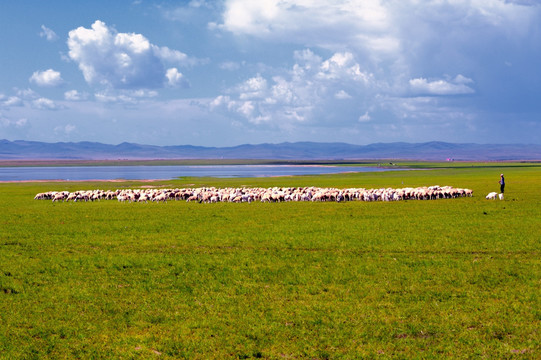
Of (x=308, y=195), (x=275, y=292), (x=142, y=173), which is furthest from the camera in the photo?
(x=142, y=173)

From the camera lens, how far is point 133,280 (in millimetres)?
13930

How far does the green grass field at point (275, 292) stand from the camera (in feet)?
31.1

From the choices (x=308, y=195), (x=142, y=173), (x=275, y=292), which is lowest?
(x=275, y=292)

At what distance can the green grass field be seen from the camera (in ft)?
31.1

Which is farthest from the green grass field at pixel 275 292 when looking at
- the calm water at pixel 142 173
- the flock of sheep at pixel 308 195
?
the calm water at pixel 142 173

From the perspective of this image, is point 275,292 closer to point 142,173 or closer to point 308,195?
point 308,195

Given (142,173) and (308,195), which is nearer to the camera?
(308,195)

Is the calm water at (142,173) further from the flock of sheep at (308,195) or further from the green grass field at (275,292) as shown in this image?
the green grass field at (275,292)

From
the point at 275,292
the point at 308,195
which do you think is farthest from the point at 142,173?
the point at 275,292

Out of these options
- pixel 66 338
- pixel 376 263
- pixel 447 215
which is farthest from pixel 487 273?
pixel 447 215

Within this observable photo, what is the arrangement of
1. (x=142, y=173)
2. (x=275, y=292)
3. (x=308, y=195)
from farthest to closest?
(x=142, y=173) < (x=308, y=195) < (x=275, y=292)

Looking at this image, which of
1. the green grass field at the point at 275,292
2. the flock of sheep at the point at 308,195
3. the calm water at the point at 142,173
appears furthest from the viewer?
the calm water at the point at 142,173

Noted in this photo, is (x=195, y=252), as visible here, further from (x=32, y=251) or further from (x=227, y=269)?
(x=32, y=251)

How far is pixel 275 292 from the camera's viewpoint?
12.6 meters
